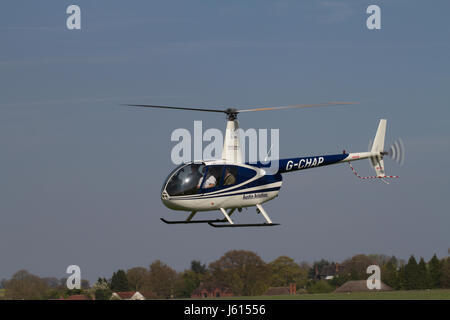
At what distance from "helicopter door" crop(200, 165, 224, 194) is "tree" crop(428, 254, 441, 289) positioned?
171ft

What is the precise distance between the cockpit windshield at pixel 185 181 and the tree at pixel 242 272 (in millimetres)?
56690

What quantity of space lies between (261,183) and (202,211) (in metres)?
3.72

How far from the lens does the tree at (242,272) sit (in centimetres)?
9012

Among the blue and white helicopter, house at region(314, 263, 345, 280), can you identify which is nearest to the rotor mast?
the blue and white helicopter

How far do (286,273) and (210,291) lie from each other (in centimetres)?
1477

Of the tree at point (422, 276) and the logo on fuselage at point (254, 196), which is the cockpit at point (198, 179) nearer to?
the logo on fuselage at point (254, 196)

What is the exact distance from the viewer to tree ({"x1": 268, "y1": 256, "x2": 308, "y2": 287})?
315 feet

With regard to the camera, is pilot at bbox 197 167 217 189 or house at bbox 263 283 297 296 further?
house at bbox 263 283 297 296

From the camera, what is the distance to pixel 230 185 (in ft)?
118

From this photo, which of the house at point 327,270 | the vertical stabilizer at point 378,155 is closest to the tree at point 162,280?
the house at point 327,270

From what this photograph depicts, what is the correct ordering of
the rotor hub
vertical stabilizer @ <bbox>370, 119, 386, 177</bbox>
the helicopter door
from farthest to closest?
1. vertical stabilizer @ <bbox>370, 119, 386, 177</bbox>
2. the rotor hub
3. the helicopter door

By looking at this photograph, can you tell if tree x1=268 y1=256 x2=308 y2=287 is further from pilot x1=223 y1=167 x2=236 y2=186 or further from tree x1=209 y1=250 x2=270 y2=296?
pilot x1=223 y1=167 x2=236 y2=186
